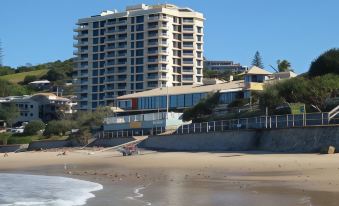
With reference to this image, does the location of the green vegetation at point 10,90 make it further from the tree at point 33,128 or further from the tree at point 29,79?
the tree at point 33,128

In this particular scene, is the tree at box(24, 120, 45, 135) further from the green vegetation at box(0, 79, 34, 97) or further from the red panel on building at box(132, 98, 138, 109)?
the green vegetation at box(0, 79, 34, 97)

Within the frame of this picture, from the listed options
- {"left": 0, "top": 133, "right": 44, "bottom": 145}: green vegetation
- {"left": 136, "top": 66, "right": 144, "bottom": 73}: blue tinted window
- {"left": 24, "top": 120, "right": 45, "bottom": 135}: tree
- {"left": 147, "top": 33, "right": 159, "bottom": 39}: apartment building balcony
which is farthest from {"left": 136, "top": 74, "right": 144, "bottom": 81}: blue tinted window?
{"left": 0, "top": 133, "right": 44, "bottom": 145}: green vegetation

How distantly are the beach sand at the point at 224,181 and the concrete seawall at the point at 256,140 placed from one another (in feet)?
6.95

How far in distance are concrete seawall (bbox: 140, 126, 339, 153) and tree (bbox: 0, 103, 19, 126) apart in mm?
67638

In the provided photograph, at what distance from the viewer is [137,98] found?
3509 inches

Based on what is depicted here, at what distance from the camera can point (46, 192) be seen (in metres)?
23.2

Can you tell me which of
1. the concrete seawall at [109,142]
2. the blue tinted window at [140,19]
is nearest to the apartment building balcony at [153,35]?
the blue tinted window at [140,19]

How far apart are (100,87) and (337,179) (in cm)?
11011

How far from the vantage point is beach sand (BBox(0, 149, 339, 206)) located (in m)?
18.5

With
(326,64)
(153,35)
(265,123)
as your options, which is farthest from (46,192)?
(153,35)

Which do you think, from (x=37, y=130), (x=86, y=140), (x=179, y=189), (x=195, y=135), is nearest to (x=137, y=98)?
(x=37, y=130)

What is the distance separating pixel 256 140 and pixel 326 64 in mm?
18842

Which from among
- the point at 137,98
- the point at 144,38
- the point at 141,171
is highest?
the point at 144,38

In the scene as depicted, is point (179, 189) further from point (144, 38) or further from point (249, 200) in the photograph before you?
point (144, 38)
